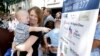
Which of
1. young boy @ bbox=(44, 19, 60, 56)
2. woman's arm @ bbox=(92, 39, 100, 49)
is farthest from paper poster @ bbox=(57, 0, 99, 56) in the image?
young boy @ bbox=(44, 19, 60, 56)

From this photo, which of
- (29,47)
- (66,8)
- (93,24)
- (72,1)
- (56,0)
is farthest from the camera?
(56,0)

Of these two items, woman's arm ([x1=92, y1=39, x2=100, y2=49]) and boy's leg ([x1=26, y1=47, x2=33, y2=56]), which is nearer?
woman's arm ([x1=92, y1=39, x2=100, y2=49])

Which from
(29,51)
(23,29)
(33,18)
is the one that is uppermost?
(33,18)

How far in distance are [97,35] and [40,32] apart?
1713mm

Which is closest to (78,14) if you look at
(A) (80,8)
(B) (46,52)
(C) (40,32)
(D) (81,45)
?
(A) (80,8)

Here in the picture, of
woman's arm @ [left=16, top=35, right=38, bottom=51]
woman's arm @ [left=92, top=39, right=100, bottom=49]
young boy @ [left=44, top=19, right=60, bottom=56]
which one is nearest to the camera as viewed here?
woman's arm @ [left=92, top=39, right=100, bottom=49]

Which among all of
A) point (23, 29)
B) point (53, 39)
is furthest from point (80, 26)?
point (53, 39)

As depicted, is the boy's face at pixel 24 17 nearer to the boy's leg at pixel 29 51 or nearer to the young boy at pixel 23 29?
the young boy at pixel 23 29

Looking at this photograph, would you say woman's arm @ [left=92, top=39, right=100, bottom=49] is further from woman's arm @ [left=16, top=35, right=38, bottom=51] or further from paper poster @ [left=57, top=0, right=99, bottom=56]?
woman's arm @ [left=16, top=35, right=38, bottom=51]

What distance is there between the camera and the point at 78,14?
1617mm

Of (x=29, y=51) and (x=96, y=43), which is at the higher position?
(x=96, y=43)

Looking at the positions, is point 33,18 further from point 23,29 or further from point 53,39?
point 53,39

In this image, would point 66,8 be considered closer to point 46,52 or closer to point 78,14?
point 78,14

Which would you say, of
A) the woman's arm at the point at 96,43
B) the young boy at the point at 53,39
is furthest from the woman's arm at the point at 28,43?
the woman's arm at the point at 96,43
